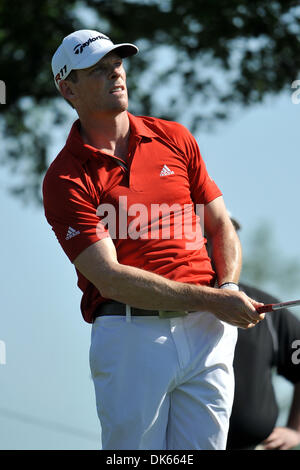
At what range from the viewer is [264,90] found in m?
9.44

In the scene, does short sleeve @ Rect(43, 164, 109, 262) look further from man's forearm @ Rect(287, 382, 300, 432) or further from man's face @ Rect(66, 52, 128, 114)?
man's forearm @ Rect(287, 382, 300, 432)

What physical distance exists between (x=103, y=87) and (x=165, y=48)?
6.76m

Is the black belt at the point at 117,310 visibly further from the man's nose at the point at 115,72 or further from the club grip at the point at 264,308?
the man's nose at the point at 115,72

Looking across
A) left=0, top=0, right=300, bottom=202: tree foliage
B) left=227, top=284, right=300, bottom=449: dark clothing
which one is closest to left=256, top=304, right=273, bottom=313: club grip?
left=227, top=284, right=300, bottom=449: dark clothing

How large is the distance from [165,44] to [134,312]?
7.12 metres

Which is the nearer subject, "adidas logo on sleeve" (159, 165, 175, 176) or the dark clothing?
"adidas logo on sleeve" (159, 165, 175, 176)

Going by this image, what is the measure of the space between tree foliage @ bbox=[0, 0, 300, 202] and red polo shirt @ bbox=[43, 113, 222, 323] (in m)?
5.95

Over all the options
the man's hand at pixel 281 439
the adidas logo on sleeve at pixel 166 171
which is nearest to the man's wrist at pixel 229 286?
the adidas logo on sleeve at pixel 166 171

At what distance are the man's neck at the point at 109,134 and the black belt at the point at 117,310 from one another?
0.56 meters

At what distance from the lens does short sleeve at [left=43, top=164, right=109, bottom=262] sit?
2.94 metres

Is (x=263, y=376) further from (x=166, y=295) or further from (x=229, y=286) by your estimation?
(x=166, y=295)

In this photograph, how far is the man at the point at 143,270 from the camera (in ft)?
9.38

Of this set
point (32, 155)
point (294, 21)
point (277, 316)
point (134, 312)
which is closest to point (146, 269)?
point (134, 312)

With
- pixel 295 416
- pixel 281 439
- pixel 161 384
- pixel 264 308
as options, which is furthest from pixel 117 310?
pixel 295 416
